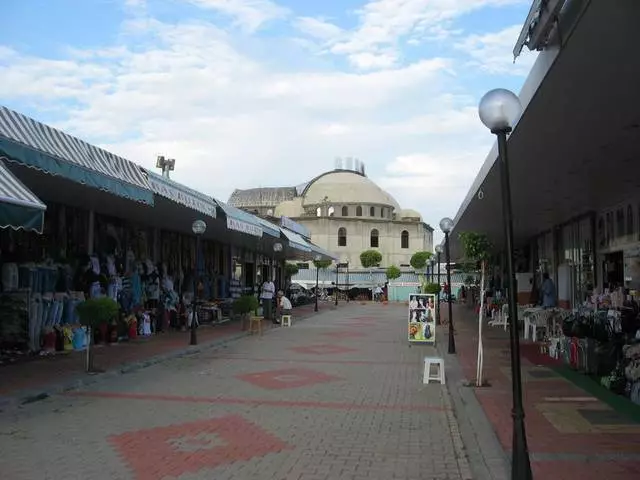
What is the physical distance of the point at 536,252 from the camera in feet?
96.9

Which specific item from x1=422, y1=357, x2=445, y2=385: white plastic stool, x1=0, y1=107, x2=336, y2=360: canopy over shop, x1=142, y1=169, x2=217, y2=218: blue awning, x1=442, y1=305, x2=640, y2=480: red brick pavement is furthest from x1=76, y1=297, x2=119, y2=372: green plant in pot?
x1=442, y1=305, x2=640, y2=480: red brick pavement

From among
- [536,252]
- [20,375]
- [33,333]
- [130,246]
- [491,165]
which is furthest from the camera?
[536,252]

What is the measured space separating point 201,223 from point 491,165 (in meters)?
7.38

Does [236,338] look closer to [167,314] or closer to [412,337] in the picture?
[167,314]

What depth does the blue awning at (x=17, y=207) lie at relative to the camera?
24.6ft

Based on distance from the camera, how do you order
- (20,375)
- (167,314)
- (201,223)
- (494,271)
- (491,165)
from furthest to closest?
(494,271), (167,314), (201,223), (491,165), (20,375)

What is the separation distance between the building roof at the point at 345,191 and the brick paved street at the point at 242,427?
85827 mm

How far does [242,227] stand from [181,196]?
13.6 feet

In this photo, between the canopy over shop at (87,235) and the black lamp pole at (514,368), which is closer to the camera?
the black lamp pole at (514,368)

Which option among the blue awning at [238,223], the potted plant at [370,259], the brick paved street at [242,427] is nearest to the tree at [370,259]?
the potted plant at [370,259]

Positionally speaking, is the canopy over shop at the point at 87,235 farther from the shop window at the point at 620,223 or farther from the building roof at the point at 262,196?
the building roof at the point at 262,196

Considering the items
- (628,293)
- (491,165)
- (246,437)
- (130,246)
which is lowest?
(246,437)

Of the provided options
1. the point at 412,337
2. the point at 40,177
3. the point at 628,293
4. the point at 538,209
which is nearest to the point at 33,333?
the point at 40,177

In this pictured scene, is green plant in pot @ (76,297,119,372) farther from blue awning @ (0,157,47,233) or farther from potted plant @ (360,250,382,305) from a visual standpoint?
potted plant @ (360,250,382,305)
